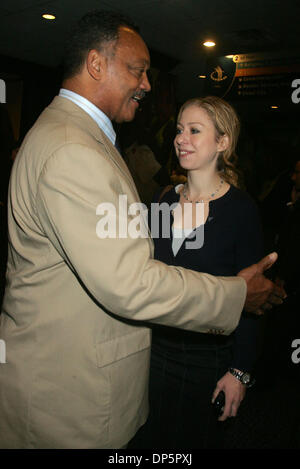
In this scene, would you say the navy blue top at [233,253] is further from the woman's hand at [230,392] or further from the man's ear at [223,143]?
the man's ear at [223,143]

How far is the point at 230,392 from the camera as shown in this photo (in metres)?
1.42

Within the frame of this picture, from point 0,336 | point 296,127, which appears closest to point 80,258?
point 0,336

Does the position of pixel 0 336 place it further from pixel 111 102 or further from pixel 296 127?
pixel 296 127

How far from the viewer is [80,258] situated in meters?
0.93

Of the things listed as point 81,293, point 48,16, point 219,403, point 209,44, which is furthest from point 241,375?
point 209,44

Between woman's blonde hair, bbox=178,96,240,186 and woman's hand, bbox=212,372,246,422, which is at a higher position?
woman's blonde hair, bbox=178,96,240,186

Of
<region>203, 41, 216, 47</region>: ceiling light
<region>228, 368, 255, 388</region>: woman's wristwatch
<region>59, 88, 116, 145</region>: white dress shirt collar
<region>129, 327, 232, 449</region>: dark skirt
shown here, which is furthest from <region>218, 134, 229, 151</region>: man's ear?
<region>203, 41, 216, 47</region>: ceiling light

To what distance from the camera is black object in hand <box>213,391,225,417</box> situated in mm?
1407

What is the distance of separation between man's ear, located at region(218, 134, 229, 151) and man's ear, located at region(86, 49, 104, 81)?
65 centimetres

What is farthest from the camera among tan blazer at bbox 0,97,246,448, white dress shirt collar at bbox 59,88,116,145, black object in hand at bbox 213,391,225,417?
black object in hand at bbox 213,391,225,417

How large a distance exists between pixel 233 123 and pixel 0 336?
1.21 m

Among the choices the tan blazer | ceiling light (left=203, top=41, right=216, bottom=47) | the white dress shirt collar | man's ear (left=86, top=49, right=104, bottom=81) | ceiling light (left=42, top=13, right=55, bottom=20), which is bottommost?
the tan blazer

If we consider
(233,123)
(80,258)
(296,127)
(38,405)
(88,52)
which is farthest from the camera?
(296,127)

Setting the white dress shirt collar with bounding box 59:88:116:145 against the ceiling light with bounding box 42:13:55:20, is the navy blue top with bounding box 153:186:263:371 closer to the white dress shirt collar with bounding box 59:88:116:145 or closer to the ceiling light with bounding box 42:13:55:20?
the white dress shirt collar with bounding box 59:88:116:145
